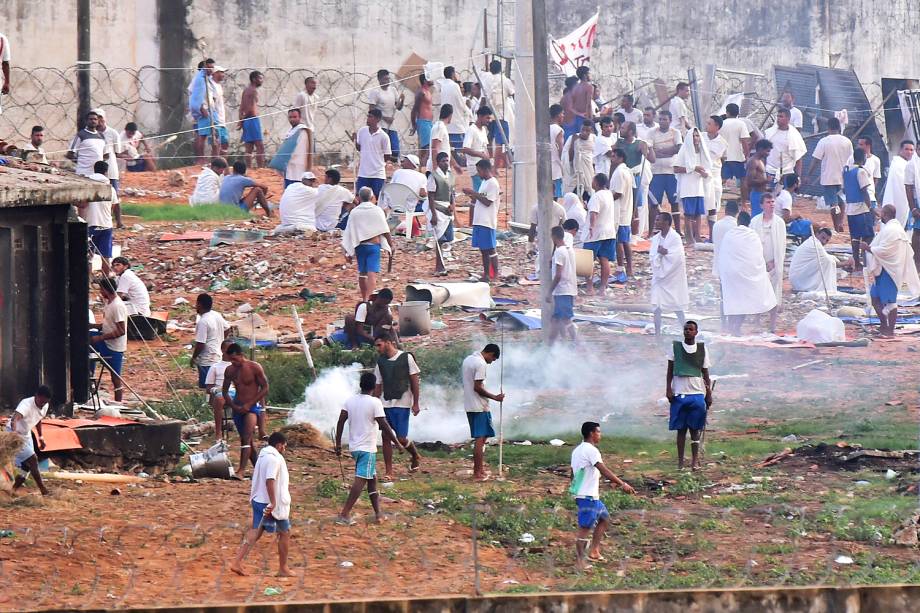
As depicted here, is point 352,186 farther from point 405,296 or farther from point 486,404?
point 486,404

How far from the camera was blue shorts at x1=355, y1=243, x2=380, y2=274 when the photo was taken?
17.3m

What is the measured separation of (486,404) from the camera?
12742mm

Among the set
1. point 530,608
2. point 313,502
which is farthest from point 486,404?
point 530,608

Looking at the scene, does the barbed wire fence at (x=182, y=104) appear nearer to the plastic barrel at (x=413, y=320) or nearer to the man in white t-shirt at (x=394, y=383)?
the plastic barrel at (x=413, y=320)

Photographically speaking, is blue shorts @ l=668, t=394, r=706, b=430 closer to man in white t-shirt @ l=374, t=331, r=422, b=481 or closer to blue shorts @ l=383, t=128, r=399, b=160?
man in white t-shirt @ l=374, t=331, r=422, b=481

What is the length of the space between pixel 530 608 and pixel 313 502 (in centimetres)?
425

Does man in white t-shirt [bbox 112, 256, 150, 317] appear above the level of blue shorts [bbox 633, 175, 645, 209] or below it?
below

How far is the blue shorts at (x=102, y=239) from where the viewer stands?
59.0 ft

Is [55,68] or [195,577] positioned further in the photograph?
[55,68]

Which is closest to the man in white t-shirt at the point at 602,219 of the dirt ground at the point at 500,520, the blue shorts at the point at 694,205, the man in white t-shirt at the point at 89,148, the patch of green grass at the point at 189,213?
the dirt ground at the point at 500,520

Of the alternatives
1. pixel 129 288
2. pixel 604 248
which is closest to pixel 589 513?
pixel 129 288

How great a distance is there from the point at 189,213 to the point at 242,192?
29.5 inches

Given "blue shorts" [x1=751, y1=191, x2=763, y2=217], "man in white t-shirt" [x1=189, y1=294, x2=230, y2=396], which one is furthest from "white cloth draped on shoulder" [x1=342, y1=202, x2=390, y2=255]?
"blue shorts" [x1=751, y1=191, x2=763, y2=217]

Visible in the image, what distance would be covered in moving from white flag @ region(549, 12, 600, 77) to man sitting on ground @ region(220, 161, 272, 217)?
593 cm
